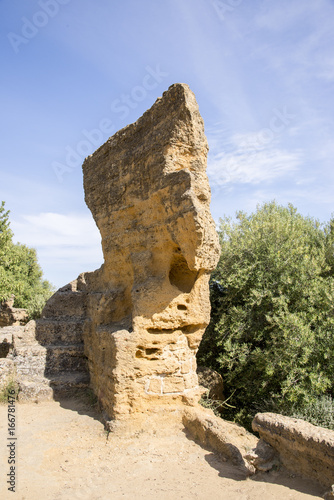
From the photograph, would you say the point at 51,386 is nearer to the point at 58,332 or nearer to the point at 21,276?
the point at 58,332

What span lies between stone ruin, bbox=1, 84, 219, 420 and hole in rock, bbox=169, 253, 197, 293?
17 mm

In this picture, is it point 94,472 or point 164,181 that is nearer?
point 94,472

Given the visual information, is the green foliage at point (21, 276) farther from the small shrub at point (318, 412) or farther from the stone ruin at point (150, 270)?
the small shrub at point (318, 412)

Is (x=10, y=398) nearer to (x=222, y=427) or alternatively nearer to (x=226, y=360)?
(x=222, y=427)

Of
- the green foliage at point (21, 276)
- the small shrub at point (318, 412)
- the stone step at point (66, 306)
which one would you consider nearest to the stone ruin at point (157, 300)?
the stone step at point (66, 306)

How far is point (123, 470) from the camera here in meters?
4.28

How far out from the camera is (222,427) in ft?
15.7

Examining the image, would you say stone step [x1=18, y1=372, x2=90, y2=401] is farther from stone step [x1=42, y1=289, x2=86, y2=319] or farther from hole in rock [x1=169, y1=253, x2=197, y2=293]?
hole in rock [x1=169, y1=253, x2=197, y2=293]

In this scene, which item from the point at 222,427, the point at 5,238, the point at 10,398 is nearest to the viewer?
the point at 222,427

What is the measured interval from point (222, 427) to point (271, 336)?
3554 millimetres

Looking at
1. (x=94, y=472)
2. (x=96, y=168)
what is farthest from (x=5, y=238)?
(x=94, y=472)

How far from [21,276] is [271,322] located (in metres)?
15.9

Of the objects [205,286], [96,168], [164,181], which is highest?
[96,168]

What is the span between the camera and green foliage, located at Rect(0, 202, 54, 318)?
14484 mm
